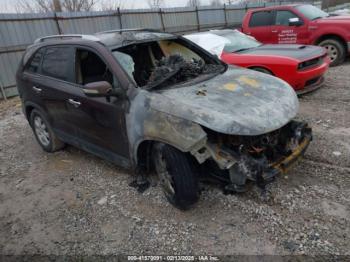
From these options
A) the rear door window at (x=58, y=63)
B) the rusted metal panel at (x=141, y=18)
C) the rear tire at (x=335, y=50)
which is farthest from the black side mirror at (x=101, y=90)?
the rusted metal panel at (x=141, y=18)

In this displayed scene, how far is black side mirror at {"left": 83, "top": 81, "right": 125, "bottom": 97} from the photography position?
9.92 feet

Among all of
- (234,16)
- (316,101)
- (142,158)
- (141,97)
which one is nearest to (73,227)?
(142,158)

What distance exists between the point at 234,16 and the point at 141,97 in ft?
54.4

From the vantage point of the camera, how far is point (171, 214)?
3.04 m

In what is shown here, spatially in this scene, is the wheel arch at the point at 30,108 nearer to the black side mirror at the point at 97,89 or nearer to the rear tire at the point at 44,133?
the rear tire at the point at 44,133

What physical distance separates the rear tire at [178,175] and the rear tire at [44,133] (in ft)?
7.58

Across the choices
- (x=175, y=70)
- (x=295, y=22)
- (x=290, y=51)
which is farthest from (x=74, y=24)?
(x=175, y=70)

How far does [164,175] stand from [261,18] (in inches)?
287

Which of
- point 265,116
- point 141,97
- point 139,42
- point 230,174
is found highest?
point 139,42

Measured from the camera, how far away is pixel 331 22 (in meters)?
7.88

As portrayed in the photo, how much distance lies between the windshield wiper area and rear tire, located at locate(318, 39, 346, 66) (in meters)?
5.56

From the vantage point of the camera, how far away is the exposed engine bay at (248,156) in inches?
103

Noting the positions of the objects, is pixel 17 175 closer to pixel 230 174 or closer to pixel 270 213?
pixel 230 174

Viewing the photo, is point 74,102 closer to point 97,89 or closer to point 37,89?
point 97,89
